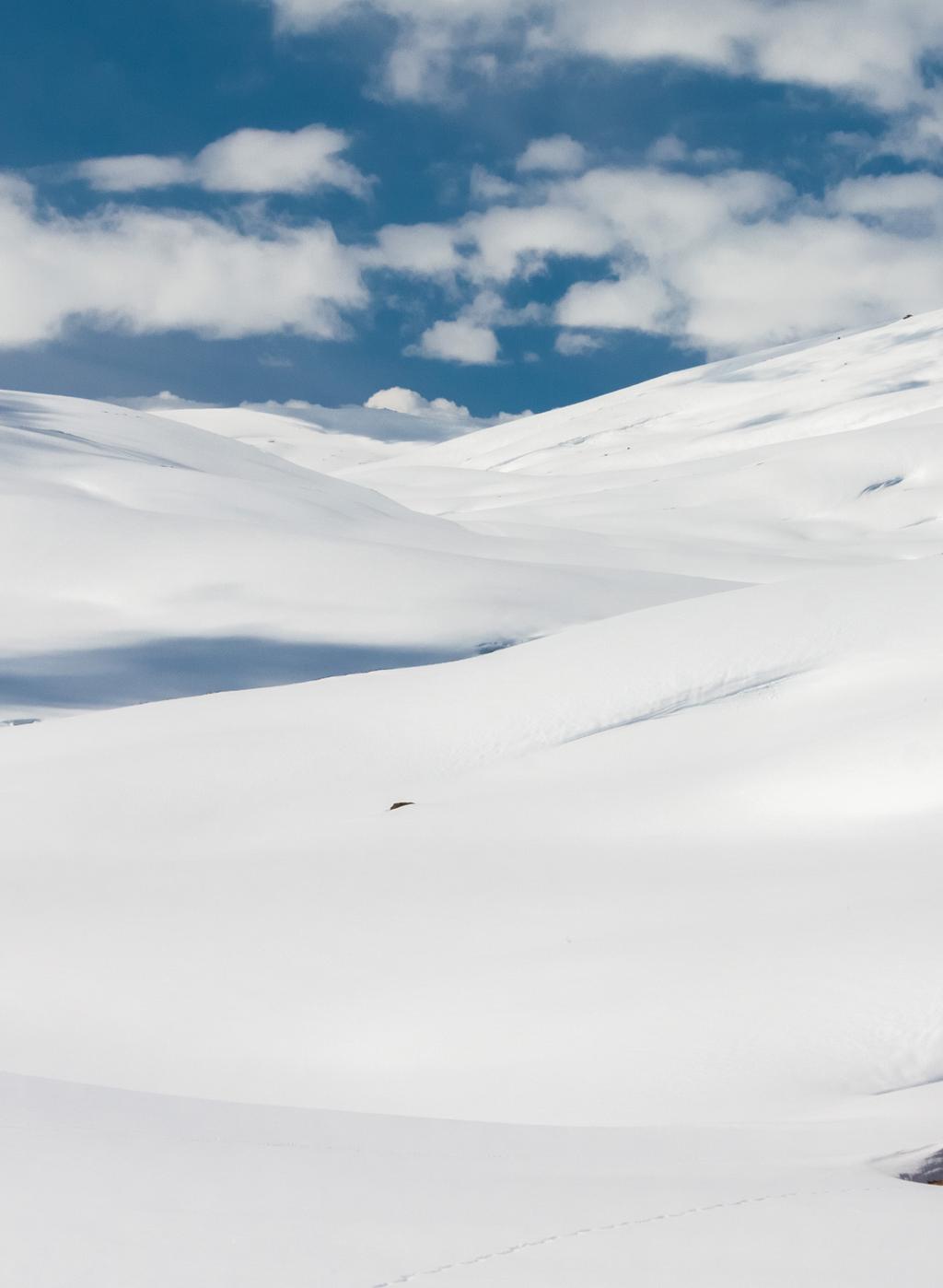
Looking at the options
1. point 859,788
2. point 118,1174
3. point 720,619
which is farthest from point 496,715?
point 118,1174

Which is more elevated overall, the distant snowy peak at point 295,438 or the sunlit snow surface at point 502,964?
the distant snowy peak at point 295,438

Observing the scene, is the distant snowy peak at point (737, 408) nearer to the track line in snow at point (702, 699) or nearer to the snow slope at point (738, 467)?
the snow slope at point (738, 467)

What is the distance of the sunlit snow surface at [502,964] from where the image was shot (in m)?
2.59

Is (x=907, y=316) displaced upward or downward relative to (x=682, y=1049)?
upward

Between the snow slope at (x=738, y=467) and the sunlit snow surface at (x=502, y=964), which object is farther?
the snow slope at (x=738, y=467)

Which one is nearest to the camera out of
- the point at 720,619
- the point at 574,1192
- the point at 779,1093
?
the point at 574,1192

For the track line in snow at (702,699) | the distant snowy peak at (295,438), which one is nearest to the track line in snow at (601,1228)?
the track line in snow at (702,699)

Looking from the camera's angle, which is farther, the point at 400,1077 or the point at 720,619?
the point at 720,619

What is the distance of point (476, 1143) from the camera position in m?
3.41

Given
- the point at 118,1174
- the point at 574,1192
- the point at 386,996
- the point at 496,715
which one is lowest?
the point at 574,1192

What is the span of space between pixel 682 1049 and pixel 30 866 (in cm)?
390

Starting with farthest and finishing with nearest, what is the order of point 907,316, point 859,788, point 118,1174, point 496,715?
1. point 907,316
2. point 496,715
3. point 859,788
4. point 118,1174

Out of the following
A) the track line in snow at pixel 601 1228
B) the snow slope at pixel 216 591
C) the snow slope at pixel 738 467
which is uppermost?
the snow slope at pixel 738 467

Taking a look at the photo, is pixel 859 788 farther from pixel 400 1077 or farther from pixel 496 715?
pixel 400 1077
